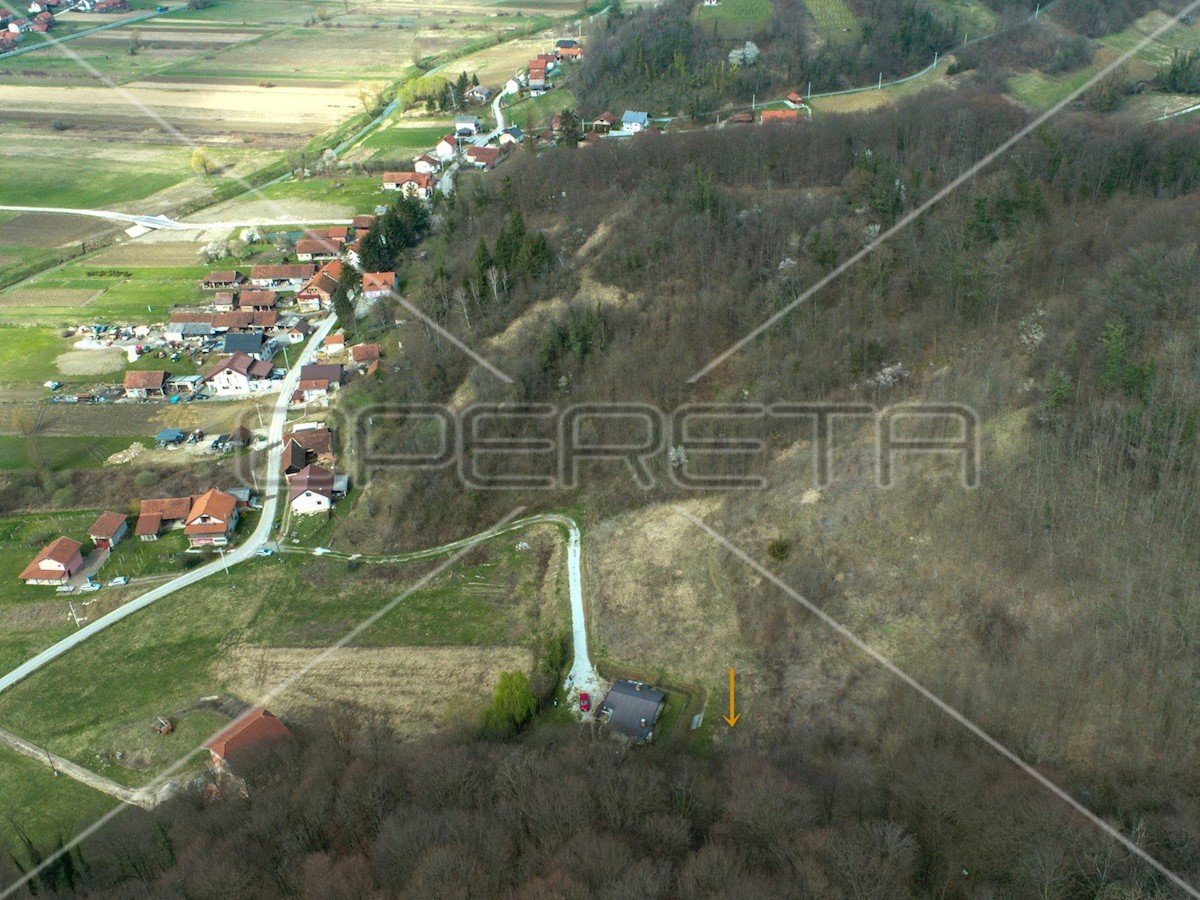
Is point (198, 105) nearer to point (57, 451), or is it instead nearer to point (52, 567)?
point (57, 451)

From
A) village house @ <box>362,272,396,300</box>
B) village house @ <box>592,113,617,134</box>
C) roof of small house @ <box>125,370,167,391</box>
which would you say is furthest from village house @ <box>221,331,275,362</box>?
village house @ <box>592,113,617,134</box>

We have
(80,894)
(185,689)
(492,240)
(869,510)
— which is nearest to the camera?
(80,894)

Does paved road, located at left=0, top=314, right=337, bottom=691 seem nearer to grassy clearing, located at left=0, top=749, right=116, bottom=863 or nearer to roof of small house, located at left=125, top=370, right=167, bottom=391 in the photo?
grassy clearing, located at left=0, top=749, right=116, bottom=863

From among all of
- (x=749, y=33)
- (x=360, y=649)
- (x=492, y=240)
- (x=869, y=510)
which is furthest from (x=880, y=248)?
(x=749, y=33)

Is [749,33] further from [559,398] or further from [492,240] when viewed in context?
[559,398]

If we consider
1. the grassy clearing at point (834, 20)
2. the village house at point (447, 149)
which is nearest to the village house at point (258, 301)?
the village house at point (447, 149)

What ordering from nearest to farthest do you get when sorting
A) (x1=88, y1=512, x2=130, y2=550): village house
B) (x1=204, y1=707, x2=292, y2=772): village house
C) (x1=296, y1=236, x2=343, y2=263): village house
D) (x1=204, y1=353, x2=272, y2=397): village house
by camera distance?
(x1=204, y1=707, x2=292, y2=772): village house
(x1=88, y1=512, x2=130, y2=550): village house
(x1=204, y1=353, x2=272, y2=397): village house
(x1=296, y1=236, x2=343, y2=263): village house
